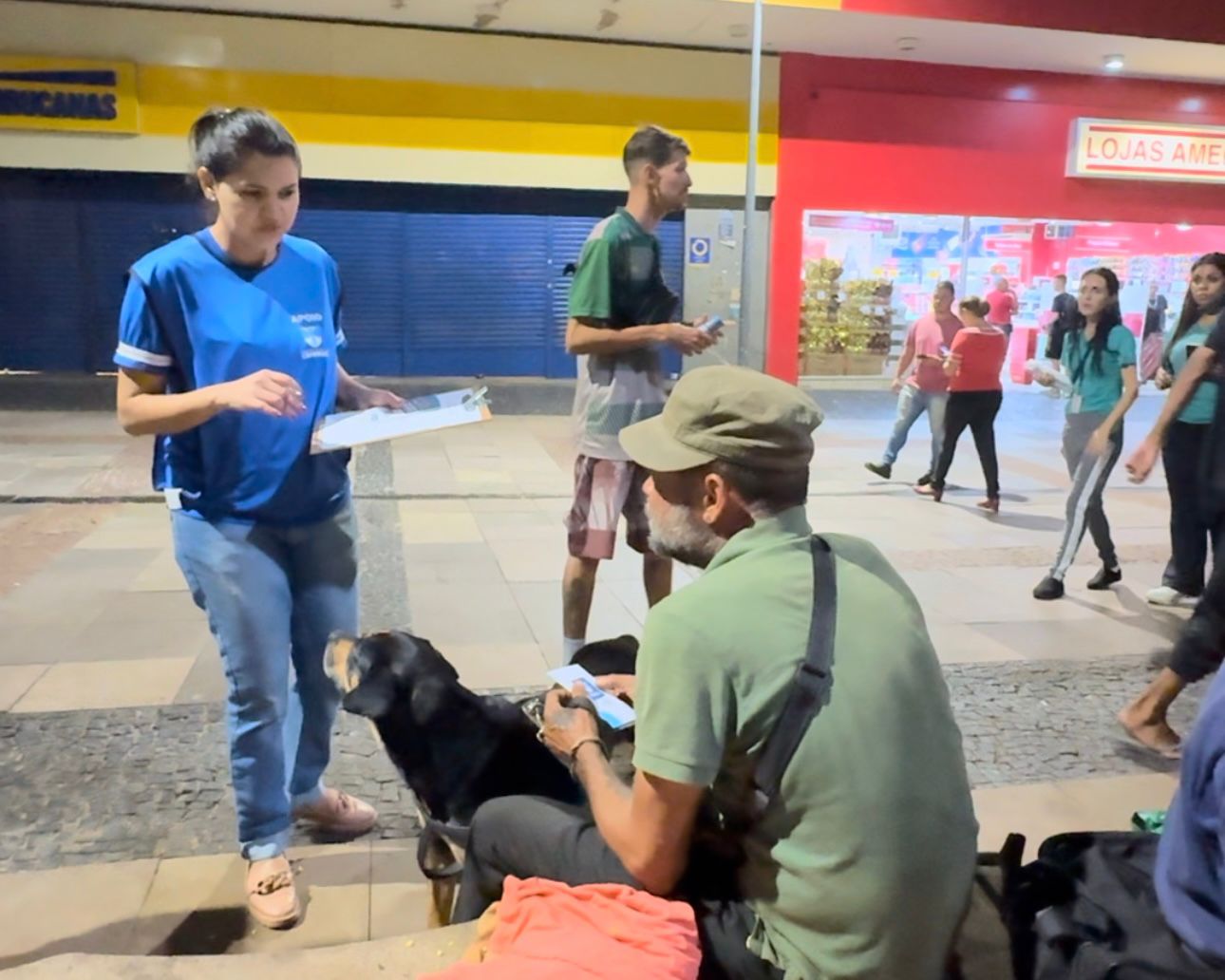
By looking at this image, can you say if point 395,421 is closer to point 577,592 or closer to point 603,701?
point 603,701

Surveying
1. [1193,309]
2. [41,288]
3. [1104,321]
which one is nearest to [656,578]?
[1104,321]

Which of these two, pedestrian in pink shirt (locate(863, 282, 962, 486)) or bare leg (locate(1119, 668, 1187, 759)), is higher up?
pedestrian in pink shirt (locate(863, 282, 962, 486))

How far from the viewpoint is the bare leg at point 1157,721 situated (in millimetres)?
3854

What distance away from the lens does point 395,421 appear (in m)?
2.61

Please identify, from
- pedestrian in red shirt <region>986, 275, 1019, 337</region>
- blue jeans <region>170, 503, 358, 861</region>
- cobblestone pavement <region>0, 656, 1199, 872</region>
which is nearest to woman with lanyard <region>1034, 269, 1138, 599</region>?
cobblestone pavement <region>0, 656, 1199, 872</region>

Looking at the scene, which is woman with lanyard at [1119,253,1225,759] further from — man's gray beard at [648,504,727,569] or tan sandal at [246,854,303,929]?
tan sandal at [246,854,303,929]

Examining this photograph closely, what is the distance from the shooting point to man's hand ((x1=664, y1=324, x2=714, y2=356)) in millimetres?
3830

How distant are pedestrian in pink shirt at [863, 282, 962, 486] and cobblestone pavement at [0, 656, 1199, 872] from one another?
422 centimetres

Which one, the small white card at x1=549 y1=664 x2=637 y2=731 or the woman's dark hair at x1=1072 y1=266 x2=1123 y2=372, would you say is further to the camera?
the woman's dark hair at x1=1072 y1=266 x2=1123 y2=372

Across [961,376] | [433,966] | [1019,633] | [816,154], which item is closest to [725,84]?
[816,154]

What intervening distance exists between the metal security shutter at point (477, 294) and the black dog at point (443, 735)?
1166 cm

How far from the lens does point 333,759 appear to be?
3.67 metres

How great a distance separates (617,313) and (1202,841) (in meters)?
2.68

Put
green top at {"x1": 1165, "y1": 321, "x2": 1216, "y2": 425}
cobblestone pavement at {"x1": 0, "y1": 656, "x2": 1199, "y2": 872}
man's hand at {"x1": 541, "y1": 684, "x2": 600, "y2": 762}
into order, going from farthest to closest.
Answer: green top at {"x1": 1165, "y1": 321, "x2": 1216, "y2": 425} → cobblestone pavement at {"x1": 0, "y1": 656, "x2": 1199, "y2": 872} → man's hand at {"x1": 541, "y1": 684, "x2": 600, "y2": 762}
